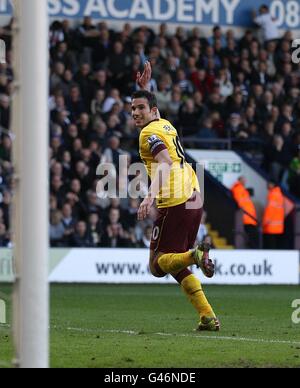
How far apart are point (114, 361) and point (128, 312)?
209 inches

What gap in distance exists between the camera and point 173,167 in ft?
35.3

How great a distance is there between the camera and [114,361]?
8250 millimetres

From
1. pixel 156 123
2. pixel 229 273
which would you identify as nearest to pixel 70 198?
pixel 229 273

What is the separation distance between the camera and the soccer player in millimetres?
10438

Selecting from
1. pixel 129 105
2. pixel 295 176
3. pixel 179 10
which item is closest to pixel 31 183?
pixel 129 105

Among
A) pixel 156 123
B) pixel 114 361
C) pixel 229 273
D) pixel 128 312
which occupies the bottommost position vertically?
pixel 229 273

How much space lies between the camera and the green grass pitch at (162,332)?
8.38 metres

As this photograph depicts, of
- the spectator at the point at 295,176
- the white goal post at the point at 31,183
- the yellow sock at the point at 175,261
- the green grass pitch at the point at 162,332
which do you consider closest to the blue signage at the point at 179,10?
the spectator at the point at 295,176

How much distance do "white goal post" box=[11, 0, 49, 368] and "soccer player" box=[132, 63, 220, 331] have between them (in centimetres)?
362

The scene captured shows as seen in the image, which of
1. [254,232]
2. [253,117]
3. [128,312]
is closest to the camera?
[128,312]

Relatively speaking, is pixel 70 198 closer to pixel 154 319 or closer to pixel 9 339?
pixel 154 319

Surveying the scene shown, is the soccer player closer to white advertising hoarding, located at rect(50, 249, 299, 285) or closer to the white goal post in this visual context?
the white goal post

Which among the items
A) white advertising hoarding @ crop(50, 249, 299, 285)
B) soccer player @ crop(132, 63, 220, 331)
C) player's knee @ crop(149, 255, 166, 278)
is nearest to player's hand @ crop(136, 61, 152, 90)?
soccer player @ crop(132, 63, 220, 331)

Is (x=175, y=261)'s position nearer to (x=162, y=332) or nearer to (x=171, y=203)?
(x=171, y=203)
